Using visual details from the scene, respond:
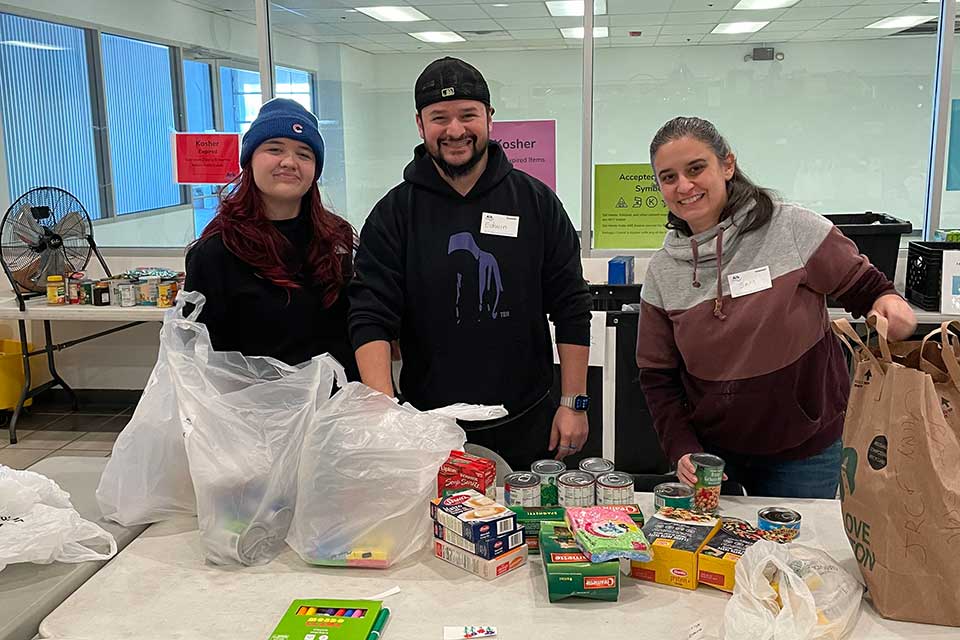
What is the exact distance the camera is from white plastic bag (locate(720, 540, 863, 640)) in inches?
43.8

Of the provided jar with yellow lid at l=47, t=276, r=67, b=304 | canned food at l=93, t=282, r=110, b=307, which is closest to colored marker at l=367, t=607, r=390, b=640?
canned food at l=93, t=282, r=110, b=307

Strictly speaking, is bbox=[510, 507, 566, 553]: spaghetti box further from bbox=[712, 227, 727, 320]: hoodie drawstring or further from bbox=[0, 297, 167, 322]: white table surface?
bbox=[0, 297, 167, 322]: white table surface

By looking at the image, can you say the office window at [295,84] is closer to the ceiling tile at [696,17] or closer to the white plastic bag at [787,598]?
the ceiling tile at [696,17]

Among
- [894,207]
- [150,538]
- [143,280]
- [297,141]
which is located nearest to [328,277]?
[297,141]

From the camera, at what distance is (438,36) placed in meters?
4.43

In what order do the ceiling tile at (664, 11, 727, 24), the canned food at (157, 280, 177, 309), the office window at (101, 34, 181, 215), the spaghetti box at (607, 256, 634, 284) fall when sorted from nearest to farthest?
the spaghetti box at (607, 256, 634, 284), the canned food at (157, 280, 177, 309), the ceiling tile at (664, 11, 727, 24), the office window at (101, 34, 181, 215)

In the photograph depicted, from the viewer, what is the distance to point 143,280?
13.1ft

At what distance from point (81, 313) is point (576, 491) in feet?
10.9

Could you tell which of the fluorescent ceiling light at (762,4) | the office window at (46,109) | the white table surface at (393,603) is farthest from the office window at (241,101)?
the white table surface at (393,603)

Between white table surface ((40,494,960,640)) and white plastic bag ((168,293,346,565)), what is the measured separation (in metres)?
0.06

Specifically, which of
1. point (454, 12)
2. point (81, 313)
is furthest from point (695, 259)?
point (81, 313)

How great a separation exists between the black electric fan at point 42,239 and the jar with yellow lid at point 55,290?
0.44 feet

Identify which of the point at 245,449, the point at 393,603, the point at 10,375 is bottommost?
the point at 10,375

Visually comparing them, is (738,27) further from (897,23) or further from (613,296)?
(613,296)
